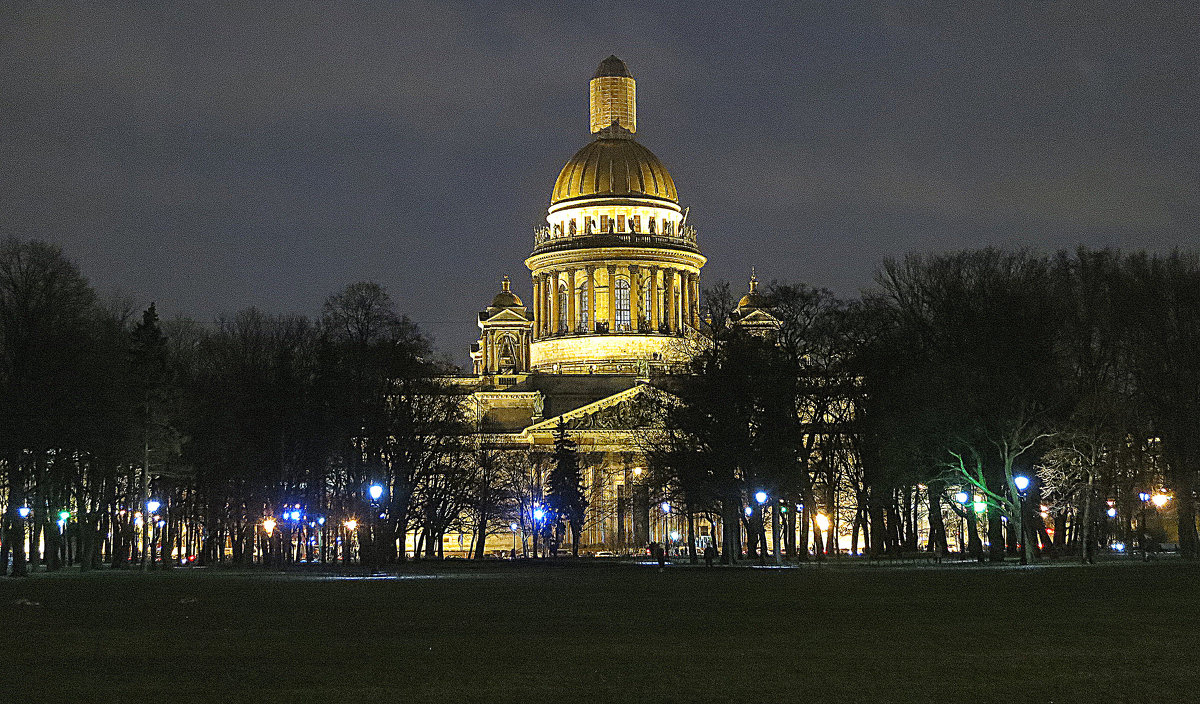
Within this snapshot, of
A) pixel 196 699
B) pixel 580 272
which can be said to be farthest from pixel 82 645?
pixel 580 272

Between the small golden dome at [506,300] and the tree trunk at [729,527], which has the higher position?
the small golden dome at [506,300]

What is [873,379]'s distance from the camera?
80438mm

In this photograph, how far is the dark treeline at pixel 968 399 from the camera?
7094 cm

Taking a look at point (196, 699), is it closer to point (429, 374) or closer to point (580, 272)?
point (429, 374)

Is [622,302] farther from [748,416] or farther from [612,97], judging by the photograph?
[748,416]

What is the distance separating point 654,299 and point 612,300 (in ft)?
13.1

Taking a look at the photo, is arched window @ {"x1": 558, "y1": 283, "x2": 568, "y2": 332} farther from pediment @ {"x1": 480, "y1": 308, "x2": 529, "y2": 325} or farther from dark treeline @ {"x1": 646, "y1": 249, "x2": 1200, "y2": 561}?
dark treeline @ {"x1": 646, "y1": 249, "x2": 1200, "y2": 561}

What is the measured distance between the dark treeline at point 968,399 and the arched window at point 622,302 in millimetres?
86369

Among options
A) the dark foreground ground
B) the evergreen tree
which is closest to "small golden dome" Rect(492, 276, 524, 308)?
the evergreen tree

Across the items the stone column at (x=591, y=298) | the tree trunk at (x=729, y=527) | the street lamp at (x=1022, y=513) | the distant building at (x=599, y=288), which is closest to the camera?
the street lamp at (x=1022, y=513)

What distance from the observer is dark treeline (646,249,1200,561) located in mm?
70938

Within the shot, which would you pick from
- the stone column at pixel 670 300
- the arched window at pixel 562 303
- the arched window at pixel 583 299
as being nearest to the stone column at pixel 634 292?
the stone column at pixel 670 300

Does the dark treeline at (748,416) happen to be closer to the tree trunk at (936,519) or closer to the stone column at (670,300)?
the tree trunk at (936,519)

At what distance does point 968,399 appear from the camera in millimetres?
69250
